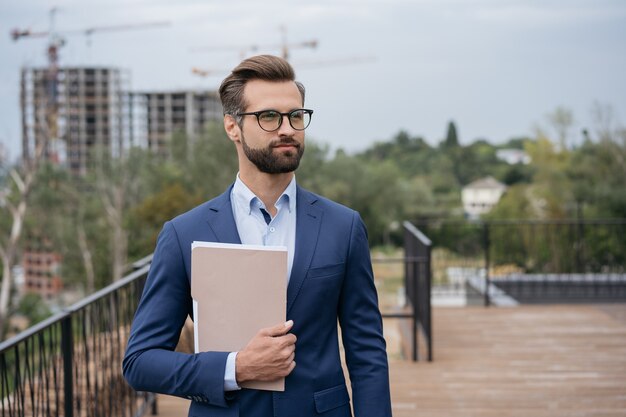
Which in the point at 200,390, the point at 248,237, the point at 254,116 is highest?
the point at 254,116

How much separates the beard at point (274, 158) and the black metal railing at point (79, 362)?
108 cm

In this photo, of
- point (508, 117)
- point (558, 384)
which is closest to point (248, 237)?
point (558, 384)

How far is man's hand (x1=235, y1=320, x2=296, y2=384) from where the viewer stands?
1408mm

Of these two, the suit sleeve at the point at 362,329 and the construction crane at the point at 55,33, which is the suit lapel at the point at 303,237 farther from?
the construction crane at the point at 55,33

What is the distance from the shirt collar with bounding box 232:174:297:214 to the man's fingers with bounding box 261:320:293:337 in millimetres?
243

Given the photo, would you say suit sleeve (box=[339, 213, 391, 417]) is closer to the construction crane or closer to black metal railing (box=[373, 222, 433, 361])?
black metal railing (box=[373, 222, 433, 361])

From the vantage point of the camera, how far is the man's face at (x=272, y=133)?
1472 mm

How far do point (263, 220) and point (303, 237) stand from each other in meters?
0.09

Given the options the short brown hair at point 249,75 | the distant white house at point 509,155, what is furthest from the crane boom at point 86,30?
the short brown hair at point 249,75

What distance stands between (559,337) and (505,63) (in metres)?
58.9

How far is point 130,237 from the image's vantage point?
3575cm

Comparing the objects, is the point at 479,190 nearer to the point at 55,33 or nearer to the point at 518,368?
the point at 55,33

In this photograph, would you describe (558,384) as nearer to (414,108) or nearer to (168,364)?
(168,364)

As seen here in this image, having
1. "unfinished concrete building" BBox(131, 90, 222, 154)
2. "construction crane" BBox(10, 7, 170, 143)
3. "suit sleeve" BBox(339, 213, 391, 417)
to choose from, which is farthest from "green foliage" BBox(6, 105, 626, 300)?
"unfinished concrete building" BBox(131, 90, 222, 154)
